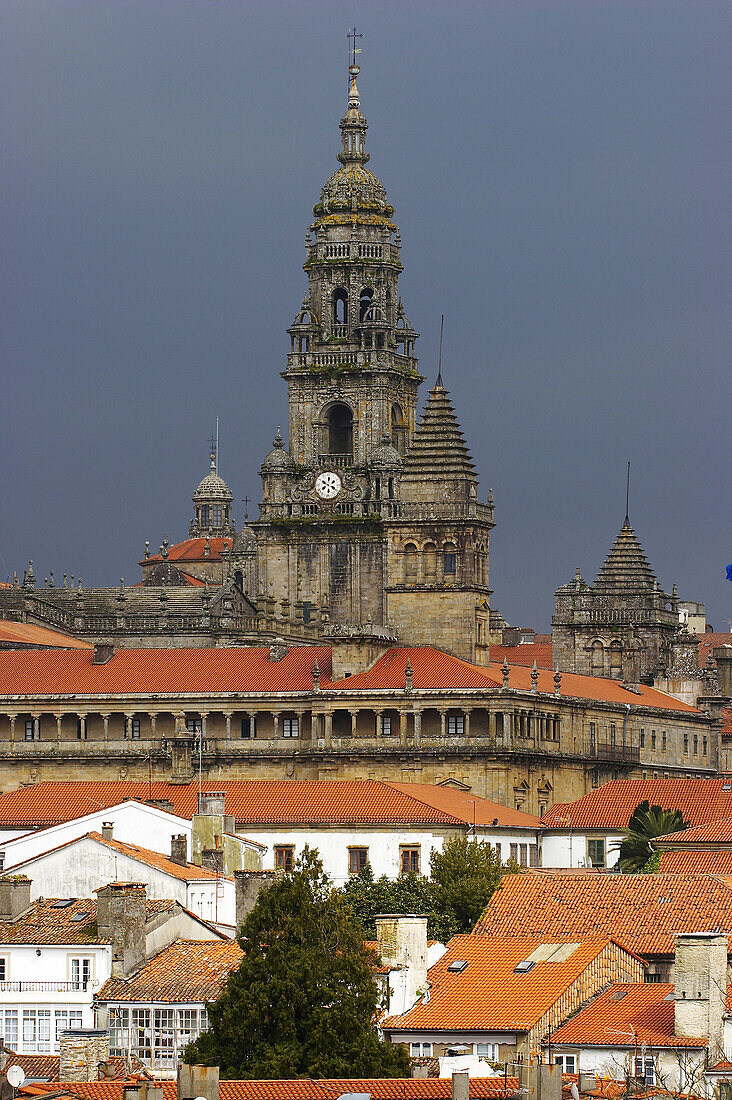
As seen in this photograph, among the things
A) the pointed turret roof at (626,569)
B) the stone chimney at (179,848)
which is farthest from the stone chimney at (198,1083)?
the pointed turret roof at (626,569)

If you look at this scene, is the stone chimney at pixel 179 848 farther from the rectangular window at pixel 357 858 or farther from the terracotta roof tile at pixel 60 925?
the rectangular window at pixel 357 858

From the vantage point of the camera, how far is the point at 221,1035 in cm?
7456

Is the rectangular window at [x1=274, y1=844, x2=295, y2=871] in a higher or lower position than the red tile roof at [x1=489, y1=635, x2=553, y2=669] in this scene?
lower

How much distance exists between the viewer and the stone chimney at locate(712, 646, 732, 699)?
192875 mm

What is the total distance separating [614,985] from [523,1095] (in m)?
14.5

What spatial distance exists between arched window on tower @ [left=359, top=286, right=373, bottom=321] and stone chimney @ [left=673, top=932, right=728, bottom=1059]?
118843mm

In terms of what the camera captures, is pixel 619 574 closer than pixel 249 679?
No

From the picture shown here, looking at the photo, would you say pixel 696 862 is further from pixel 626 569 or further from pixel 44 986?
pixel 626 569

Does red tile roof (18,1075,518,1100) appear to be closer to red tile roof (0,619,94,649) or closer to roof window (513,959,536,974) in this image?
roof window (513,959,536,974)

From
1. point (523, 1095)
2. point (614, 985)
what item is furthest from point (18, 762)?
point (523, 1095)

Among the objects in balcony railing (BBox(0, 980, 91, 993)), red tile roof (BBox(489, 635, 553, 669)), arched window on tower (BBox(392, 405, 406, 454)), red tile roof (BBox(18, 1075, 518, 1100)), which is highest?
arched window on tower (BBox(392, 405, 406, 454))

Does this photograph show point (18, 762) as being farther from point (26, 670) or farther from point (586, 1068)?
point (586, 1068)

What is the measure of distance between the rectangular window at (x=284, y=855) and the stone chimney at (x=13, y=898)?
103 ft

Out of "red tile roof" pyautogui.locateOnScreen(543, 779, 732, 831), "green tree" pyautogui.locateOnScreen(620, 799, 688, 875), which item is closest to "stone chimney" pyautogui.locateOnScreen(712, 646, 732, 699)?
"red tile roof" pyautogui.locateOnScreen(543, 779, 732, 831)
